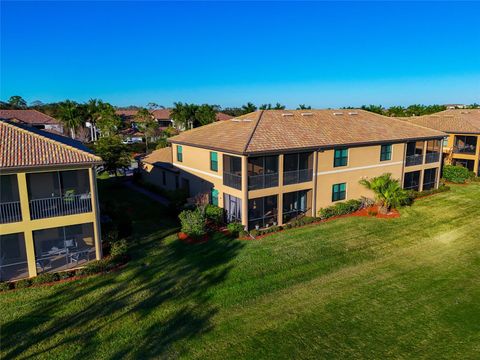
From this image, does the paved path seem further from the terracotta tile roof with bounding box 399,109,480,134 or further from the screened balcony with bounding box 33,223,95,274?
the terracotta tile roof with bounding box 399,109,480,134

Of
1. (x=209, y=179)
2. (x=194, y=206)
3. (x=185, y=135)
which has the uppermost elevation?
(x=185, y=135)

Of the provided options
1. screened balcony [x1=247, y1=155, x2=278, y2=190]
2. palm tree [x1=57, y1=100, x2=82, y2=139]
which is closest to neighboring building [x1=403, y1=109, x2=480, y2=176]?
screened balcony [x1=247, y1=155, x2=278, y2=190]

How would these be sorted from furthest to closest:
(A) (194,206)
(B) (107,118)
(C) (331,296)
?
(B) (107,118), (A) (194,206), (C) (331,296)

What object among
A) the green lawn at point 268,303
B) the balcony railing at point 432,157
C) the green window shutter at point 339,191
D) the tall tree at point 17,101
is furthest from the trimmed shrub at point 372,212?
the tall tree at point 17,101

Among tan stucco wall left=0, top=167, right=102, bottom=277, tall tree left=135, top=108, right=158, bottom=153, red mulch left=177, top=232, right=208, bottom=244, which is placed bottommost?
red mulch left=177, top=232, right=208, bottom=244

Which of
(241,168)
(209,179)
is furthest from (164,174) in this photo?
(241,168)

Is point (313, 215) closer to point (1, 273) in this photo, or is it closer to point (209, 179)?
point (209, 179)

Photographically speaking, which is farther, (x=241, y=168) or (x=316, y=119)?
(x=316, y=119)
